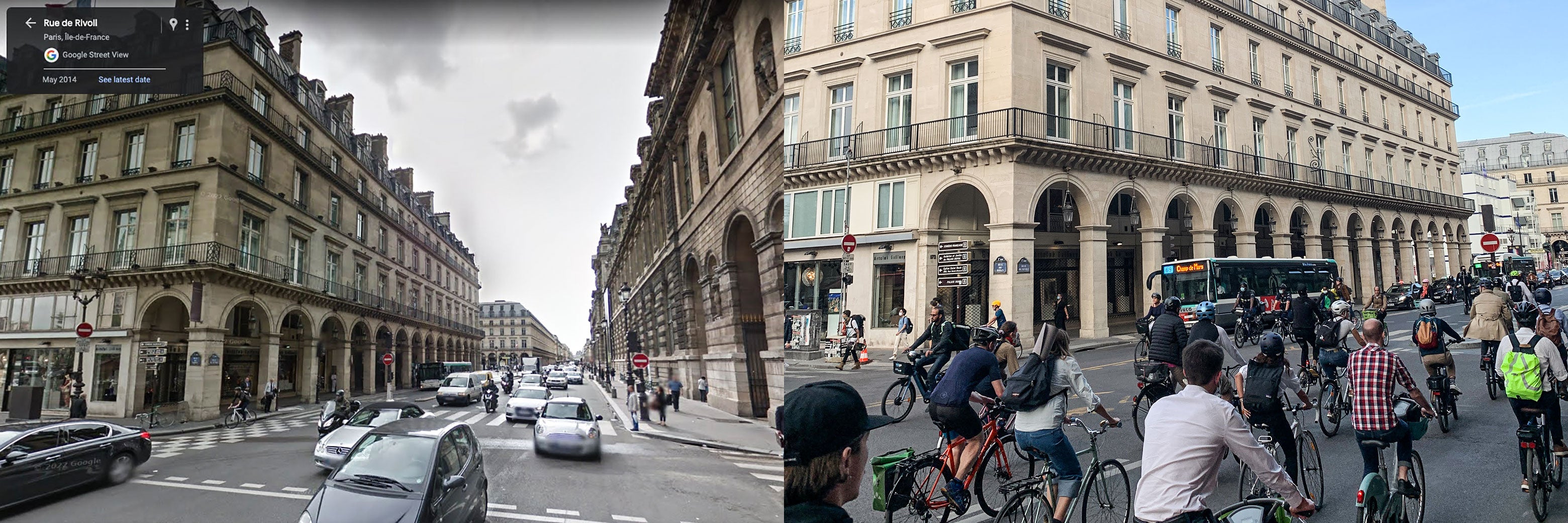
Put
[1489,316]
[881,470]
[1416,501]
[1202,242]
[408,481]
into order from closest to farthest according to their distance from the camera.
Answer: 1. [881,470]
2. [1202,242]
3. [408,481]
4. [1416,501]
5. [1489,316]

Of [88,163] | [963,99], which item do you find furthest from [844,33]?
[88,163]

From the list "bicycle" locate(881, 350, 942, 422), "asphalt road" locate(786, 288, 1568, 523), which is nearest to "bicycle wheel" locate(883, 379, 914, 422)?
"bicycle" locate(881, 350, 942, 422)

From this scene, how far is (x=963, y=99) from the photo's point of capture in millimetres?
3559

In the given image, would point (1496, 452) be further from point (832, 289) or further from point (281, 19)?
point (281, 19)

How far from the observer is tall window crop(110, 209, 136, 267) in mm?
6488

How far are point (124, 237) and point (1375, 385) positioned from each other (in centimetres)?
1163

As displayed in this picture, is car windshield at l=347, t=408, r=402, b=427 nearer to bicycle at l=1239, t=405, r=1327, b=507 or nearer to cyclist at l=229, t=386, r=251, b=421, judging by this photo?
cyclist at l=229, t=386, r=251, b=421

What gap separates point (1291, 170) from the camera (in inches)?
259

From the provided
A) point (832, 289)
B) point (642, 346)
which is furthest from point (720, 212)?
point (642, 346)

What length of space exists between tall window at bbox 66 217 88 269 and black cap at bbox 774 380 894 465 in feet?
27.7

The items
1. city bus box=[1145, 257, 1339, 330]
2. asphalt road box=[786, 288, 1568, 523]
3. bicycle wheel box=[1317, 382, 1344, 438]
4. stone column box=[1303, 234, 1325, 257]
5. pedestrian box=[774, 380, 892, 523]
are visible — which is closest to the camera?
pedestrian box=[774, 380, 892, 523]

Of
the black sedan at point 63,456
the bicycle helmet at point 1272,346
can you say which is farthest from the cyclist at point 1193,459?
the black sedan at point 63,456

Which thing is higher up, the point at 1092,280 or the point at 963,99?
the point at 963,99

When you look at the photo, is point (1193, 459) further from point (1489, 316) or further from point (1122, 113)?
point (1489, 316)
